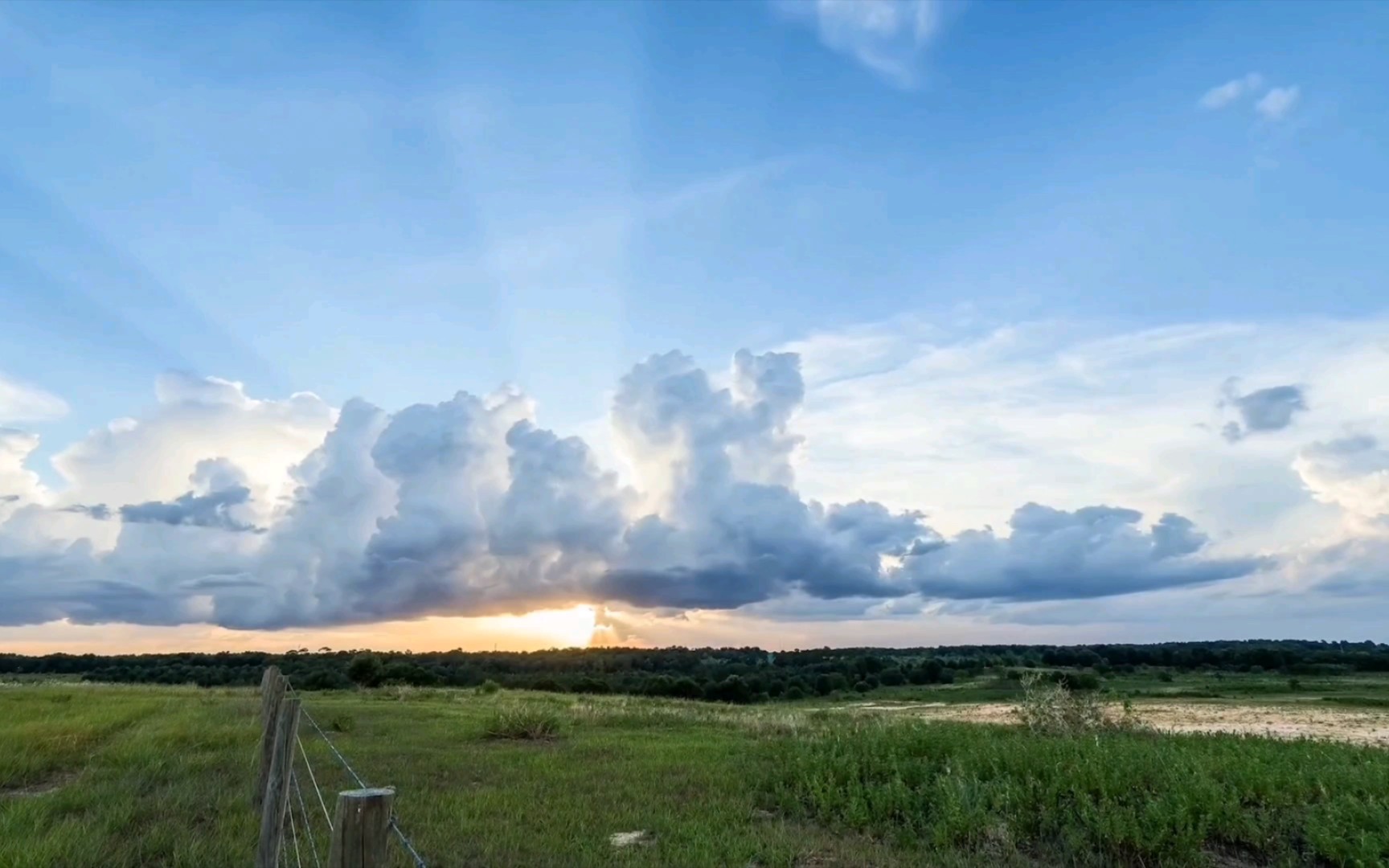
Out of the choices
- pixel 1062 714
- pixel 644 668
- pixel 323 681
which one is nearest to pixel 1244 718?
pixel 1062 714

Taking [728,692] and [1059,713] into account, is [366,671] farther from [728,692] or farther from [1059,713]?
[1059,713]

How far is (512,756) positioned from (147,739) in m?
6.89

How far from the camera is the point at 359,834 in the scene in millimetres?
3555

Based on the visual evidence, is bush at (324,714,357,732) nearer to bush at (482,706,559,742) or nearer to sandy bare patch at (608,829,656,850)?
bush at (482,706,559,742)

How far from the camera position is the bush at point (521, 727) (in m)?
19.0

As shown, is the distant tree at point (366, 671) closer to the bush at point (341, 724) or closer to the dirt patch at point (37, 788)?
the bush at point (341, 724)

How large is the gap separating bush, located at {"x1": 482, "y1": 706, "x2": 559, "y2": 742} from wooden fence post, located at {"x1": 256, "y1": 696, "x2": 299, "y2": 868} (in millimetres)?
11199

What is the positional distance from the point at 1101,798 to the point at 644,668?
7900cm

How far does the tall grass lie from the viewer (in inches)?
376

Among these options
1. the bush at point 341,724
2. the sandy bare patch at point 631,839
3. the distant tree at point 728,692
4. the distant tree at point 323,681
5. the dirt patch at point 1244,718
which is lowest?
the distant tree at point 728,692

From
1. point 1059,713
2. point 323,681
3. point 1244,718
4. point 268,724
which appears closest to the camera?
point 268,724

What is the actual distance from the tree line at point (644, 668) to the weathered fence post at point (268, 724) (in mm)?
32644

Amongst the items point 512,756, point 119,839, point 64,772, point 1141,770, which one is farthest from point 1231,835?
point 64,772

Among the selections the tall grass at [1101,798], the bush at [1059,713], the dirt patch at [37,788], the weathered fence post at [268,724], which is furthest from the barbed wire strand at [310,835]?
the bush at [1059,713]
